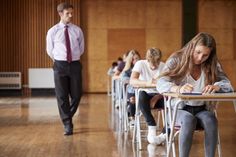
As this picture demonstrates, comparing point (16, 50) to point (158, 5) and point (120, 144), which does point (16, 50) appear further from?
point (120, 144)

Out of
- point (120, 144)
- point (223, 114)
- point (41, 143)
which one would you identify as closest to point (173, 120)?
point (120, 144)

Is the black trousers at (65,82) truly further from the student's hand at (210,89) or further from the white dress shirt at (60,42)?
the student's hand at (210,89)

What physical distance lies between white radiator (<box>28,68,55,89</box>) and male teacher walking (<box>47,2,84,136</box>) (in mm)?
9185

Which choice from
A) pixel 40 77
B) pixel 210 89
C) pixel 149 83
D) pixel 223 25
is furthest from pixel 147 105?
pixel 223 25

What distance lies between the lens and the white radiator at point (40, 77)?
15711 millimetres

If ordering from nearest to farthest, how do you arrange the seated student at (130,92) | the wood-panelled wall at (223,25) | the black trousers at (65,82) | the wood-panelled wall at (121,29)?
the seated student at (130,92) < the black trousers at (65,82) < the wood-panelled wall at (121,29) < the wood-panelled wall at (223,25)

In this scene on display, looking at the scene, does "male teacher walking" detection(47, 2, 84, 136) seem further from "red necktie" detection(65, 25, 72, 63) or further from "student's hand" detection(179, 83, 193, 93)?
"student's hand" detection(179, 83, 193, 93)

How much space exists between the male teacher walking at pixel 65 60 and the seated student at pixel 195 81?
2889 mm

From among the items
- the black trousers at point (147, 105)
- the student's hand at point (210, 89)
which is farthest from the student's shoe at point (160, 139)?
the student's hand at point (210, 89)

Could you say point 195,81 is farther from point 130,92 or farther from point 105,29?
point 105,29

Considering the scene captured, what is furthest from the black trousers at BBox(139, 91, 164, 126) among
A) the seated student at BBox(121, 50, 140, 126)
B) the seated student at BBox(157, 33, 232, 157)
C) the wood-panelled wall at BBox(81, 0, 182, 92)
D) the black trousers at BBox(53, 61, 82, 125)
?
the wood-panelled wall at BBox(81, 0, 182, 92)

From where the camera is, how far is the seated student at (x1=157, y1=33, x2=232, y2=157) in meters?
3.53

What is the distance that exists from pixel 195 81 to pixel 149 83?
1.53 metres

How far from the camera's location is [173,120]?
11.9ft
